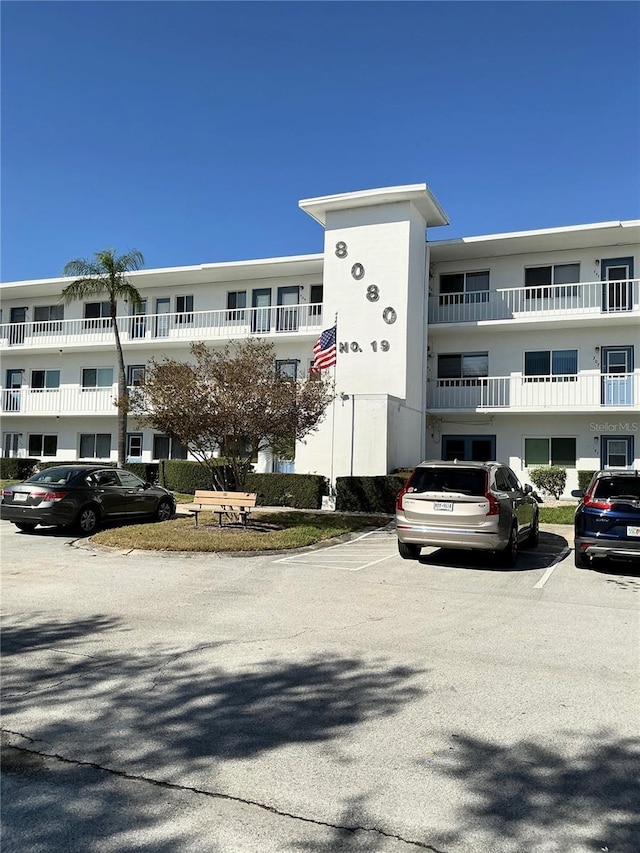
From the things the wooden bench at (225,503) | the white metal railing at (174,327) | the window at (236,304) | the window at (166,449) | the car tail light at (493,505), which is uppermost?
the window at (236,304)

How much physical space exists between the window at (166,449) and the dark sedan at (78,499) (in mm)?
13403

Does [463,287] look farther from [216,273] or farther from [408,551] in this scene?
[408,551]

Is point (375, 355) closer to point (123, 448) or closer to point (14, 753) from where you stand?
point (123, 448)

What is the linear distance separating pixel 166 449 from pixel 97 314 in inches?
322

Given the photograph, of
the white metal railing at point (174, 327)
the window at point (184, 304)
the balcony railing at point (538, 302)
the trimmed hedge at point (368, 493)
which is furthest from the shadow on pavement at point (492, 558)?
the window at point (184, 304)

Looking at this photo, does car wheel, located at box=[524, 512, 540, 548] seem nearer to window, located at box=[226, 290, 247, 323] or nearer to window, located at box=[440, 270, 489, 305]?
window, located at box=[440, 270, 489, 305]

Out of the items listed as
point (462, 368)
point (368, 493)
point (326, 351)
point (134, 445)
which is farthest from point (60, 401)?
point (462, 368)

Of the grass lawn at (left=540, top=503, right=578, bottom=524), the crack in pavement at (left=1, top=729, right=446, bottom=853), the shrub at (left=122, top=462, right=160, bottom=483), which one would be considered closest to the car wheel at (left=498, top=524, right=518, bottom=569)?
the grass lawn at (left=540, top=503, right=578, bottom=524)

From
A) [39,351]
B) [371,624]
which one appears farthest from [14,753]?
[39,351]

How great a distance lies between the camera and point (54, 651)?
20.5ft

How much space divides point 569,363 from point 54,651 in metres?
22.5

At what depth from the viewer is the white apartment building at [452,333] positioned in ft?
75.9

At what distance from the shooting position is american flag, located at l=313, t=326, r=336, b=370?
65.7 ft

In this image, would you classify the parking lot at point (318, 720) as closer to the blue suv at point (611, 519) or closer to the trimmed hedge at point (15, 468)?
the blue suv at point (611, 519)
